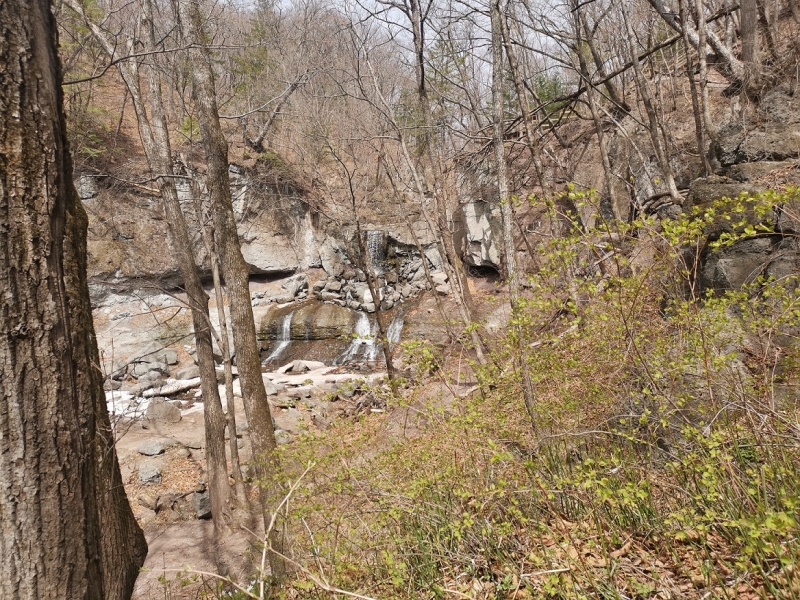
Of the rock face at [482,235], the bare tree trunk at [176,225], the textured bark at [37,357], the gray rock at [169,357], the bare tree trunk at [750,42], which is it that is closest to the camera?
the textured bark at [37,357]

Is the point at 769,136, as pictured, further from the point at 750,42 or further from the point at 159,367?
the point at 159,367

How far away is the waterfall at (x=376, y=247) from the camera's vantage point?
2077cm

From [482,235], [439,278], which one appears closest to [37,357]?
[482,235]

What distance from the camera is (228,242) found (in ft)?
18.2

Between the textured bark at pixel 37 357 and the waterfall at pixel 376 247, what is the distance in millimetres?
18682

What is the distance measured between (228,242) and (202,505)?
5.51 m

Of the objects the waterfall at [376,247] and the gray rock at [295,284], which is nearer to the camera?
the gray rock at [295,284]

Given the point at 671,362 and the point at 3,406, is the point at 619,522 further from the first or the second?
the point at 3,406

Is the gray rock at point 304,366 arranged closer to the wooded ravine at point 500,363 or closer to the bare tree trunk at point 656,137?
the wooded ravine at point 500,363

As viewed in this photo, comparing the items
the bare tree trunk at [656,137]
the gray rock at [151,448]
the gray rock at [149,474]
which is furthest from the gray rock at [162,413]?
the bare tree trunk at [656,137]

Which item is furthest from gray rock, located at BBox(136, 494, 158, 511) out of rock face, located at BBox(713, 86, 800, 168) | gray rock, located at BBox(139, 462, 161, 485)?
rock face, located at BBox(713, 86, 800, 168)

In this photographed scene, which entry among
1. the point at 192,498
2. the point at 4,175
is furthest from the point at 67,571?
the point at 192,498

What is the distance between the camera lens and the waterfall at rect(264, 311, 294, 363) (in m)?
17.4

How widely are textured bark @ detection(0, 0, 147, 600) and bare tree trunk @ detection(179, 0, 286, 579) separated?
352 cm
